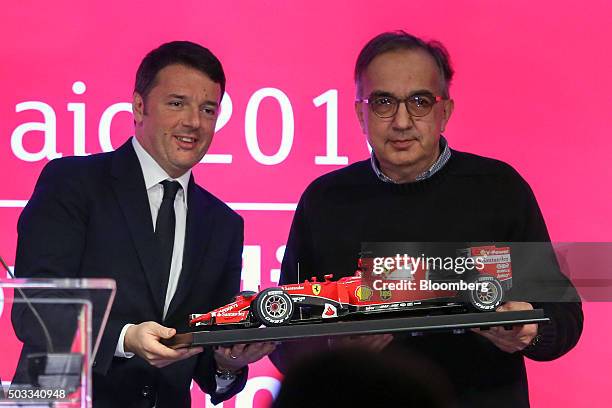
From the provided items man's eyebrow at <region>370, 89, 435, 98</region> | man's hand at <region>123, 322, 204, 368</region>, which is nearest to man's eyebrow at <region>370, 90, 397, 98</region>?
man's eyebrow at <region>370, 89, 435, 98</region>

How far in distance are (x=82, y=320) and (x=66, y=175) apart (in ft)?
4.43

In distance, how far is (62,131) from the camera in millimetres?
4430

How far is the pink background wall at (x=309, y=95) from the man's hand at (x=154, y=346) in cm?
139

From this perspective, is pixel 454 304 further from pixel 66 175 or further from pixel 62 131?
pixel 62 131

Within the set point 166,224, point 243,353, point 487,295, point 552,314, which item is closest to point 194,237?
point 166,224

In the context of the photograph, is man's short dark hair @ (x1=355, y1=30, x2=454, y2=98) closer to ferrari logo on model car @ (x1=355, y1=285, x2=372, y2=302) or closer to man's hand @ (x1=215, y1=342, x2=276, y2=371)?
ferrari logo on model car @ (x1=355, y1=285, x2=372, y2=302)

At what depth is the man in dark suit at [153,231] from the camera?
11.3 ft

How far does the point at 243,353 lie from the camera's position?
3100mm

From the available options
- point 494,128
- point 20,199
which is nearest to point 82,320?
point 20,199

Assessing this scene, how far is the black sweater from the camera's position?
11.1 ft

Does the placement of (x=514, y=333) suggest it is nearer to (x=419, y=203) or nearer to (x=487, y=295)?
(x=487, y=295)

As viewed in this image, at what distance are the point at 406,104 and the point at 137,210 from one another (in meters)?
0.95

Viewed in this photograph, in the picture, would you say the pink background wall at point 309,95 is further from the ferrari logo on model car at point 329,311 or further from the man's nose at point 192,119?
the ferrari logo on model car at point 329,311

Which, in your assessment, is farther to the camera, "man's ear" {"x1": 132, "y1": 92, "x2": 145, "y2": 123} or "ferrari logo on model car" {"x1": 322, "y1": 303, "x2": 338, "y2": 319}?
"man's ear" {"x1": 132, "y1": 92, "x2": 145, "y2": 123}
